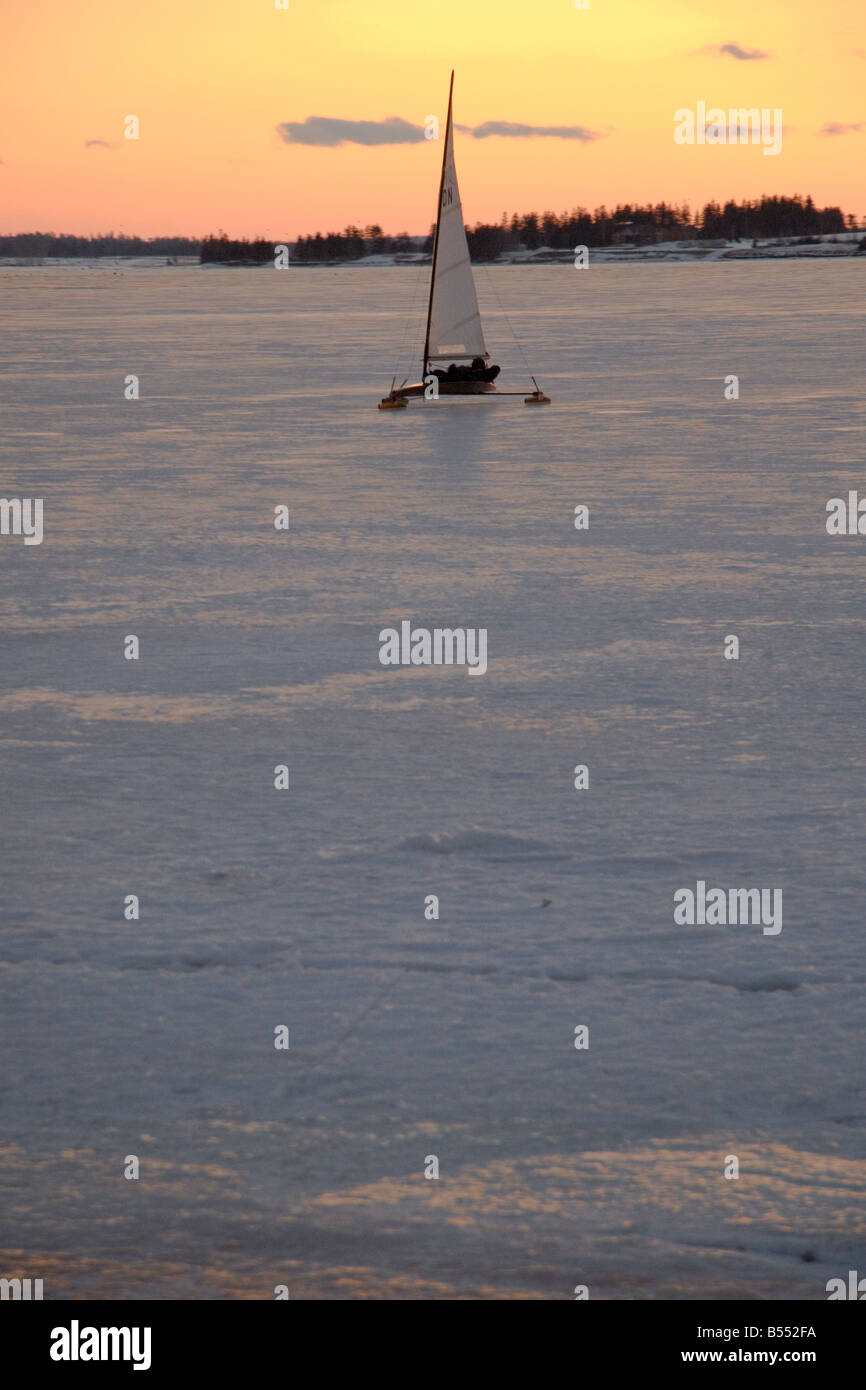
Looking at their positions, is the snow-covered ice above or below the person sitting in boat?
below

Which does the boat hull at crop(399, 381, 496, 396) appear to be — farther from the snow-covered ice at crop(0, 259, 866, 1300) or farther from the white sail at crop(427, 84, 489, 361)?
the snow-covered ice at crop(0, 259, 866, 1300)

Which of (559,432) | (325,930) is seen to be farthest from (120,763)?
(559,432)

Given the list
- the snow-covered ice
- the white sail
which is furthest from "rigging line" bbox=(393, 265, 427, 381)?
the snow-covered ice

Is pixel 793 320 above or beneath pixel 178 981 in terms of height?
above

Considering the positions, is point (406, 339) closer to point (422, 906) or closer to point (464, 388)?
point (464, 388)

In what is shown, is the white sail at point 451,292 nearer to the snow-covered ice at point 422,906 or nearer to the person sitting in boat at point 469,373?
the person sitting in boat at point 469,373

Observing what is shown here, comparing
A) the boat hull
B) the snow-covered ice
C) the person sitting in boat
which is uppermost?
the person sitting in boat

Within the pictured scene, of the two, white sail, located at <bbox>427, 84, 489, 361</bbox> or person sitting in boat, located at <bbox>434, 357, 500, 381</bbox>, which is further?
white sail, located at <bbox>427, 84, 489, 361</bbox>
